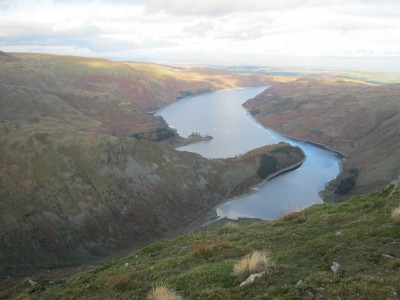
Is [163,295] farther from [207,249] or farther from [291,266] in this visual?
[207,249]

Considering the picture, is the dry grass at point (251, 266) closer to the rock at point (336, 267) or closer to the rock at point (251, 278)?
the rock at point (251, 278)

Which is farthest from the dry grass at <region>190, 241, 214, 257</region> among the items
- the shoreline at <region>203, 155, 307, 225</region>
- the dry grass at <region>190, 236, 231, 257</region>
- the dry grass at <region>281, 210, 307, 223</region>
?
the shoreline at <region>203, 155, 307, 225</region>

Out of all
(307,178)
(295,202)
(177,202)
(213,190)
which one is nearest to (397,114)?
(307,178)

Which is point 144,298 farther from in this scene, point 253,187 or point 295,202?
point 253,187

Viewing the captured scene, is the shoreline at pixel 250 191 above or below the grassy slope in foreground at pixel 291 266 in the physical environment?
below

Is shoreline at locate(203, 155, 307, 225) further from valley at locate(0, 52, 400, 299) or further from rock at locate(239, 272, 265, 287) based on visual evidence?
rock at locate(239, 272, 265, 287)

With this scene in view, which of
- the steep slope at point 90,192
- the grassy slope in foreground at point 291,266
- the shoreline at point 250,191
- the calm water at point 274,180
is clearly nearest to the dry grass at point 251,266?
the grassy slope in foreground at point 291,266

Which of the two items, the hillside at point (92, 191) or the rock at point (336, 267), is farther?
the hillside at point (92, 191)

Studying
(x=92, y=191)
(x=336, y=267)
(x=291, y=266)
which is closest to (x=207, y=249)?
(x=291, y=266)
